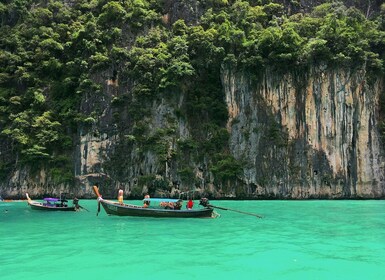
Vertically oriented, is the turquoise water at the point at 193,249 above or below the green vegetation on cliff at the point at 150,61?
below

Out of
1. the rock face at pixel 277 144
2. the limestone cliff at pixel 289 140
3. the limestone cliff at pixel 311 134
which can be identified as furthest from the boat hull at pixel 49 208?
the limestone cliff at pixel 311 134

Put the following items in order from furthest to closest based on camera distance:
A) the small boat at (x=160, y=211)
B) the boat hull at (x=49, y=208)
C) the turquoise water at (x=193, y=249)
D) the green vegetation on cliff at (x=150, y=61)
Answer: the green vegetation on cliff at (x=150, y=61) < the boat hull at (x=49, y=208) < the small boat at (x=160, y=211) < the turquoise water at (x=193, y=249)

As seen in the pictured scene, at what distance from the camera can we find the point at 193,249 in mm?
11438

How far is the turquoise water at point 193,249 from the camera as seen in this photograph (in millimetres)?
8938

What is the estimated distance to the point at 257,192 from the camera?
3462 centimetres

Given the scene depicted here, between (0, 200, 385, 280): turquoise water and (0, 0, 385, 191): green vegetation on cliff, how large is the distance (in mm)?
17714

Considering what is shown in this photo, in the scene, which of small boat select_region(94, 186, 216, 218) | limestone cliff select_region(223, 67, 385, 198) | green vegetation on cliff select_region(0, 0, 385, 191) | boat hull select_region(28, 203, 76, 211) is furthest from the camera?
green vegetation on cliff select_region(0, 0, 385, 191)

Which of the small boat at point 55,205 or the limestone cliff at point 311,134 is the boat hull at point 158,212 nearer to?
the small boat at point 55,205

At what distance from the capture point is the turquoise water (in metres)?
8.94

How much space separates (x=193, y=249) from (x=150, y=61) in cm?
2708

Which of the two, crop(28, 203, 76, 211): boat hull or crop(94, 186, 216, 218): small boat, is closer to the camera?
crop(94, 186, 216, 218): small boat

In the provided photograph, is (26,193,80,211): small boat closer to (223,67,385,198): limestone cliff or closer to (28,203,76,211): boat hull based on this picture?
(28,203,76,211): boat hull

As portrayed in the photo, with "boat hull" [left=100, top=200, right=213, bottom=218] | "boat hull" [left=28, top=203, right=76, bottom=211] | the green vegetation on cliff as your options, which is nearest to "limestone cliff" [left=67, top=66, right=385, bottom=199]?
the green vegetation on cliff

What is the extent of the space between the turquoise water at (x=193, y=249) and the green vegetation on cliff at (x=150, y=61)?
697 inches
